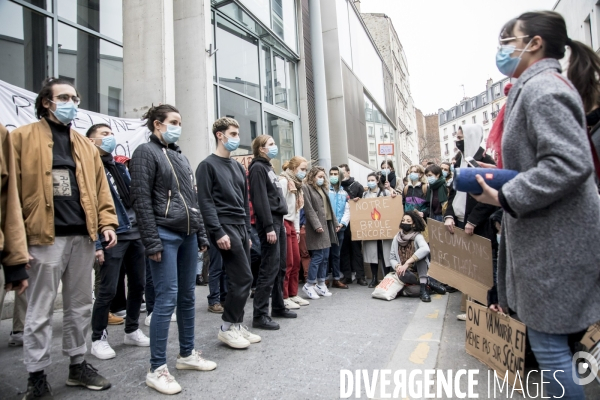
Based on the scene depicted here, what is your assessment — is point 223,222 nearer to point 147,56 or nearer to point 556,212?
point 556,212

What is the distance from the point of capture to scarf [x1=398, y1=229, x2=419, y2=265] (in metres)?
6.32

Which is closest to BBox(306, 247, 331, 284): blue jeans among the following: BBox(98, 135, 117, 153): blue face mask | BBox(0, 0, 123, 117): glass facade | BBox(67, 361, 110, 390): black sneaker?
BBox(98, 135, 117, 153): blue face mask

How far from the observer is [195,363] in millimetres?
3213

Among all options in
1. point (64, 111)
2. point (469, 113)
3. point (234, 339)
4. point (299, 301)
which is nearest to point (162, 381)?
point (234, 339)

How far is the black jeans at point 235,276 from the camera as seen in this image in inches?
145

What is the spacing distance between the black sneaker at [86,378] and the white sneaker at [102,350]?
552mm

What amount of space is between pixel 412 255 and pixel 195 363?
3.92 metres

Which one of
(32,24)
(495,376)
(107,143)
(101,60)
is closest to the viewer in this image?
(495,376)

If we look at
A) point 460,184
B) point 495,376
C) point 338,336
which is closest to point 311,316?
point 338,336

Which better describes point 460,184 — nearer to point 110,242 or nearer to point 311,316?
point 110,242

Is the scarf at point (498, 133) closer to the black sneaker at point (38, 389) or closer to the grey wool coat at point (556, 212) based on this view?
the grey wool coat at point (556, 212)

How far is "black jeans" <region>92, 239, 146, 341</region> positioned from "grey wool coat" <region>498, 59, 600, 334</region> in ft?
10.7

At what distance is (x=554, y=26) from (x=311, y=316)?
13.0 ft

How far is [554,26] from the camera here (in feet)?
5.79
